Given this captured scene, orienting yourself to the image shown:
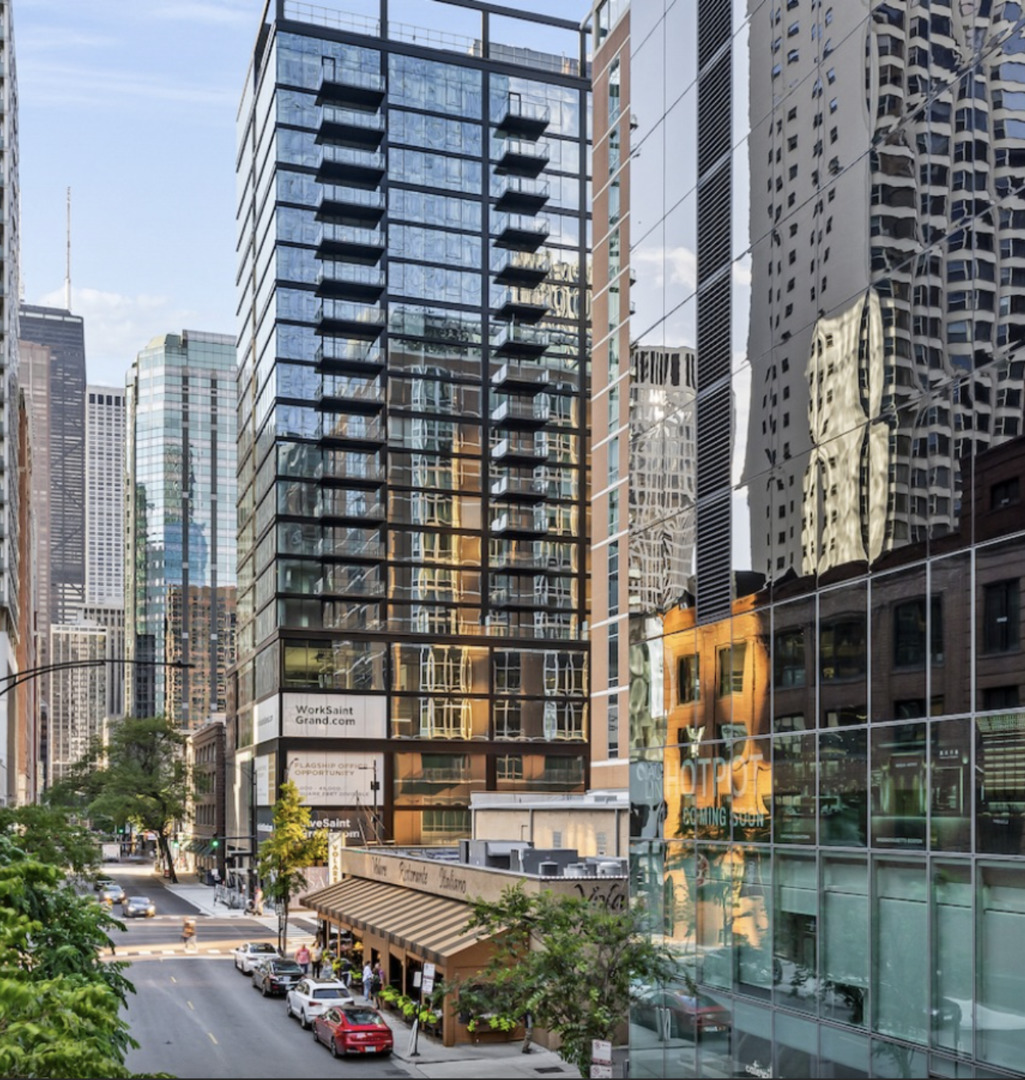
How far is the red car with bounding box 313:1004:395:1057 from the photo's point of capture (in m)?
37.3

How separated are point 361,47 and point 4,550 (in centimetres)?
4733

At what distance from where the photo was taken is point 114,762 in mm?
152875

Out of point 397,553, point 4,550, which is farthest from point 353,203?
point 4,550

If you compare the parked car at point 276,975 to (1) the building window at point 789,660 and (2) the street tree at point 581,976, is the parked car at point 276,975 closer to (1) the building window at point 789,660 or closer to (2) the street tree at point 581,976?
(2) the street tree at point 581,976

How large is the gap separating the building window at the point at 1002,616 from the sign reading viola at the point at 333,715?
282 feet

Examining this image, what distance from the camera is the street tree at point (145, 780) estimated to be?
13612 cm

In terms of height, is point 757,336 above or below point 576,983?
above

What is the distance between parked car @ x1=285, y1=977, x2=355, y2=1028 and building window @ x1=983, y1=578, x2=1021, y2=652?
96.9 ft

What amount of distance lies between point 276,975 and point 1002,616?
126 feet

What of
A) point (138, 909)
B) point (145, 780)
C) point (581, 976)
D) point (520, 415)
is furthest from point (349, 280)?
point (581, 976)

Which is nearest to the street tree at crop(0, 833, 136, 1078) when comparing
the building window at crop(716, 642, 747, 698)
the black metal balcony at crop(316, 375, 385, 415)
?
the building window at crop(716, 642, 747, 698)

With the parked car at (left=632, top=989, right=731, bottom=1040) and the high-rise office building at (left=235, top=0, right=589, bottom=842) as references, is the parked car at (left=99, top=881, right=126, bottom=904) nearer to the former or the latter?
the high-rise office building at (left=235, top=0, right=589, bottom=842)

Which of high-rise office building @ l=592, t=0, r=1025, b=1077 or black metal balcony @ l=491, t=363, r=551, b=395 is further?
black metal balcony @ l=491, t=363, r=551, b=395

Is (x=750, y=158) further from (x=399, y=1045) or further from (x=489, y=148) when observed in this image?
(x=489, y=148)
